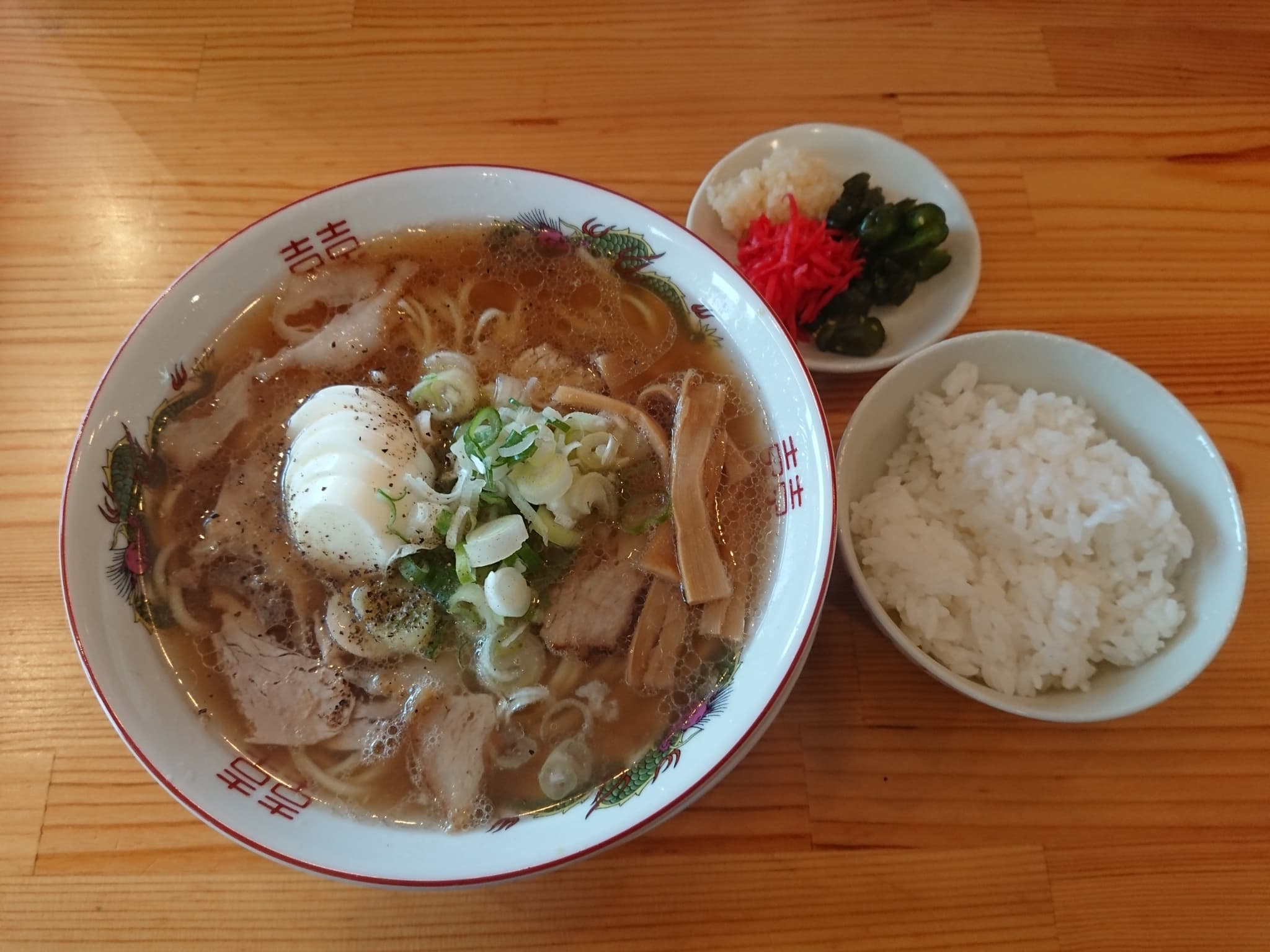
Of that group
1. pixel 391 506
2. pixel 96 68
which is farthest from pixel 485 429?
pixel 96 68

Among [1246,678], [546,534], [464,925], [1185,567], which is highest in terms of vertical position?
[546,534]

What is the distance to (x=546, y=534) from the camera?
4.18ft

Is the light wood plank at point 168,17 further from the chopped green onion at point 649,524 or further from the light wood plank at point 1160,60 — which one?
the light wood plank at point 1160,60

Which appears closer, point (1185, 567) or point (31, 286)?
point (1185, 567)

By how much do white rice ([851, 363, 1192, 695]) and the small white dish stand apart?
21 cm

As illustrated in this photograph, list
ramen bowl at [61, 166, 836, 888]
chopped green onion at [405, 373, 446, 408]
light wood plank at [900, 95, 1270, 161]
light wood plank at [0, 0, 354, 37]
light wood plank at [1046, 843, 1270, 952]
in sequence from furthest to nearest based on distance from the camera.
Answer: light wood plank at [0, 0, 354, 37] → light wood plank at [900, 95, 1270, 161] → chopped green onion at [405, 373, 446, 408] → light wood plank at [1046, 843, 1270, 952] → ramen bowl at [61, 166, 836, 888]

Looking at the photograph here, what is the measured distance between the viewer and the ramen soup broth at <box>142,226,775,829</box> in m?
1.22

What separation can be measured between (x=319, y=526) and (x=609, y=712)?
602 millimetres

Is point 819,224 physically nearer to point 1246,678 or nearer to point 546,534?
point 546,534

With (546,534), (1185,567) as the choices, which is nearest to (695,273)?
(546,534)

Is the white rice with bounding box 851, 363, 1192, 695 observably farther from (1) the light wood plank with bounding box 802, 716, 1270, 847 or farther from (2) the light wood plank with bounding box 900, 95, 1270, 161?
(2) the light wood plank with bounding box 900, 95, 1270, 161

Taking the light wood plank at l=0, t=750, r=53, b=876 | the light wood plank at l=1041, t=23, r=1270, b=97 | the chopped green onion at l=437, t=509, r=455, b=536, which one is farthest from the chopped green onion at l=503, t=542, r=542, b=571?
the light wood plank at l=1041, t=23, r=1270, b=97

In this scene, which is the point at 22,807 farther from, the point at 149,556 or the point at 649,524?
the point at 649,524

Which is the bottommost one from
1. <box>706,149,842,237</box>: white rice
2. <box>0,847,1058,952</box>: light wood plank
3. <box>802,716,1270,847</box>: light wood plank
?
<box>0,847,1058,952</box>: light wood plank
